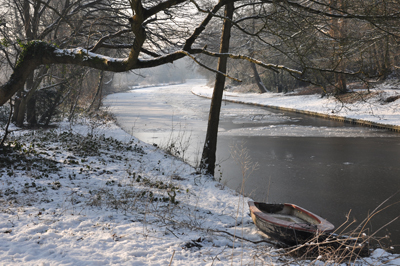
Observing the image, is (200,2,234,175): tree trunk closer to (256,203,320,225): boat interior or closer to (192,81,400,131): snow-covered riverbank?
(256,203,320,225): boat interior

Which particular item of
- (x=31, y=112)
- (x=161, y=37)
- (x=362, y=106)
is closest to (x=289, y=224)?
(x=161, y=37)

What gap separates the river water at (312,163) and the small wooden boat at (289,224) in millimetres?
840

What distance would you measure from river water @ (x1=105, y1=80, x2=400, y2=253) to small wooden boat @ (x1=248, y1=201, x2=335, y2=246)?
84 centimetres

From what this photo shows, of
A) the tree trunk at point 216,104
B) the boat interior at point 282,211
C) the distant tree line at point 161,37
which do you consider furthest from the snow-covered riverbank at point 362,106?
the boat interior at point 282,211

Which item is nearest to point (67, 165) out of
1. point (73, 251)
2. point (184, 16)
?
point (73, 251)

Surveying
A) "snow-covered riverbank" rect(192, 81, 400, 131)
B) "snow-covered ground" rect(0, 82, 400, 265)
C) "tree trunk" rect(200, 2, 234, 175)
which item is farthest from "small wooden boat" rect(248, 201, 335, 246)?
"snow-covered riverbank" rect(192, 81, 400, 131)

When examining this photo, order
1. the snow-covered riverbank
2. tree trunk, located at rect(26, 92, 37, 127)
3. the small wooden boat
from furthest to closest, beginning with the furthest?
the snow-covered riverbank < tree trunk, located at rect(26, 92, 37, 127) < the small wooden boat

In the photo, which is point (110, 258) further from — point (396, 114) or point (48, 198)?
point (396, 114)

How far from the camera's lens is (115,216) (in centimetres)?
527

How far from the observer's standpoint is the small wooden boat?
4762 mm

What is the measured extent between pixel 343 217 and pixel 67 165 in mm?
6618

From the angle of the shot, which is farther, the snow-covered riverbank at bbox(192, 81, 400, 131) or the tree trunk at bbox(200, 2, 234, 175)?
the snow-covered riverbank at bbox(192, 81, 400, 131)

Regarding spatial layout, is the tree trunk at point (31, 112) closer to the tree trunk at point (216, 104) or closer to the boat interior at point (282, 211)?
the tree trunk at point (216, 104)

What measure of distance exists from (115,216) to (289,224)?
272cm
